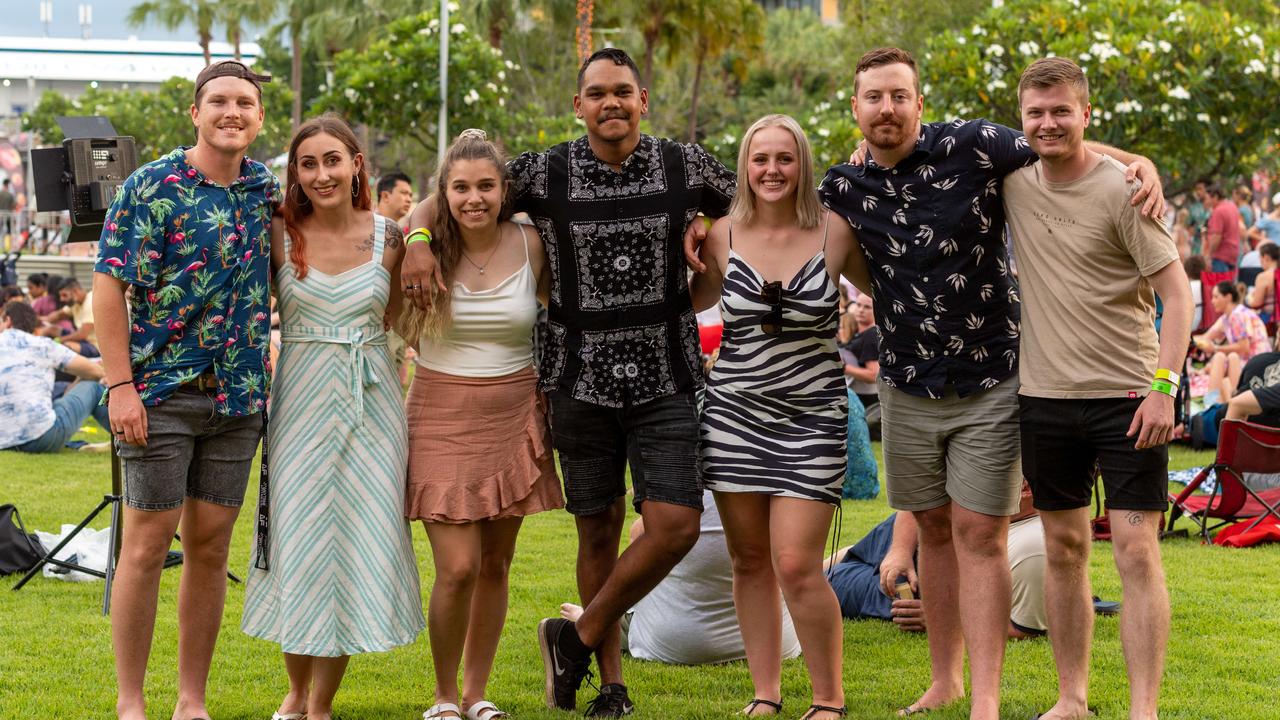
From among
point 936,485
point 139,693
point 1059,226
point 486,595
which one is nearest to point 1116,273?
point 1059,226

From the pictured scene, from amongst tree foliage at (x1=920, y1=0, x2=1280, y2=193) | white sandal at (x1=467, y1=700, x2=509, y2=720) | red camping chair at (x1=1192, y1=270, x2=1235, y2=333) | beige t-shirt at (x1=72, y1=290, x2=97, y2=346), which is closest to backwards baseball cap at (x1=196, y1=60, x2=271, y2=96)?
white sandal at (x1=467, y1=700, x2=509, y2=720)

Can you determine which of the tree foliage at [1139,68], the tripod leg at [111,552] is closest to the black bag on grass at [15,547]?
the tripod leg at [111,552]

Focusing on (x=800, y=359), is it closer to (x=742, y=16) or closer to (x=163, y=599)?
(x=163, y=599)

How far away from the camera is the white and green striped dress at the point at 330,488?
15.6 feet

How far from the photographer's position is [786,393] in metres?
4.80

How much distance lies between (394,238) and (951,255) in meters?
1.95

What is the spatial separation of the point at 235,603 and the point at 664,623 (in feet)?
8.15

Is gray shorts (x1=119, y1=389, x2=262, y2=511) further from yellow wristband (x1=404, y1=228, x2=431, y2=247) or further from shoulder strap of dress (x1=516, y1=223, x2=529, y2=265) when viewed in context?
shoulder strap of dress (x1=516, y1=223, x2=529, y2=265)

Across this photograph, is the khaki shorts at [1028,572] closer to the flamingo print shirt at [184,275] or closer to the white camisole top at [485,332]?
the white camisole top at [485,332]

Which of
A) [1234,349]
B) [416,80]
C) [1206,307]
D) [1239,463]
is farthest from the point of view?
[416,80]

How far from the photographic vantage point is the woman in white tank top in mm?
4812

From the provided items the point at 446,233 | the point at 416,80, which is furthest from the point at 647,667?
the point at 416,80

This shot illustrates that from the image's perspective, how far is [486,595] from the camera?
16.5ft

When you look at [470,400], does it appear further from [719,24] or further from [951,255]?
[719,24]
